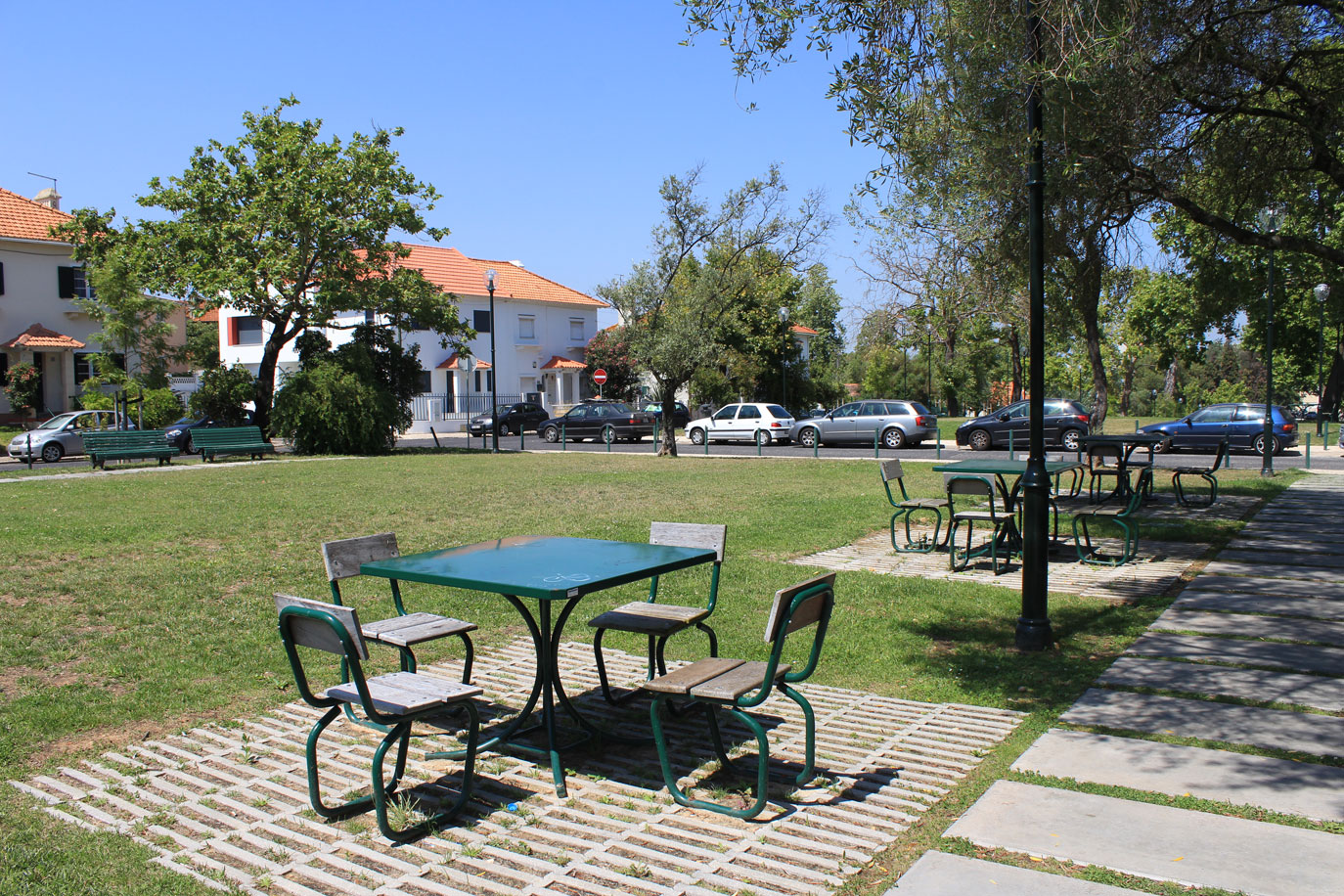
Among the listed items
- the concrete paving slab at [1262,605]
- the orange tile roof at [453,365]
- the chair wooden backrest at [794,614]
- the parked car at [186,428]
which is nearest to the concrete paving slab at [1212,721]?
the chair wooden backrest at [794,614]

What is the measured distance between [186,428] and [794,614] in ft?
101

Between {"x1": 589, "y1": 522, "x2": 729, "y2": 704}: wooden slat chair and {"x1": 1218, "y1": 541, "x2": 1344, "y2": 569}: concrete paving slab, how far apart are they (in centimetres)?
685

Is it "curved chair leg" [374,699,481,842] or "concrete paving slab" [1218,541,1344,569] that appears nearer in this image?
"curved chair leg" [374,699,481,842]

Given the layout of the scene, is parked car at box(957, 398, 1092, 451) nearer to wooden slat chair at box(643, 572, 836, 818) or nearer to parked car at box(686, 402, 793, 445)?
parked car at box(686, 402, 793, 445)

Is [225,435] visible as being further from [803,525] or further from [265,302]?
[803,525]

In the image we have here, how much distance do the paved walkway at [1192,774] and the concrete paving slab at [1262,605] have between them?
40 mm

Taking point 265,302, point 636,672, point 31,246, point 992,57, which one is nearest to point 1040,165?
point 992,57

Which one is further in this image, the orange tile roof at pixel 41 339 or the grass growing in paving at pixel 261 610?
the orange tile roof at pixel 41 339

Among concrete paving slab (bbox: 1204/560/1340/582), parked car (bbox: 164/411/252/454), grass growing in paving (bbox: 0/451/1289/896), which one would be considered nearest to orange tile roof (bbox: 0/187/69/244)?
parked car (bbox: 164/411/252/454)

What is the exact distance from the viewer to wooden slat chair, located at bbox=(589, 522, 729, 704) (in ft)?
17.4

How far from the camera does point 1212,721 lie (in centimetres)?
515

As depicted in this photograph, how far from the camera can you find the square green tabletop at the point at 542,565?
4.31 metres

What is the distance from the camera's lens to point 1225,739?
487 centimetres

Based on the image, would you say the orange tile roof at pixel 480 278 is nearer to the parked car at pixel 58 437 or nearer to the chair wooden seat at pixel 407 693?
the parked car at pixel 58 437
